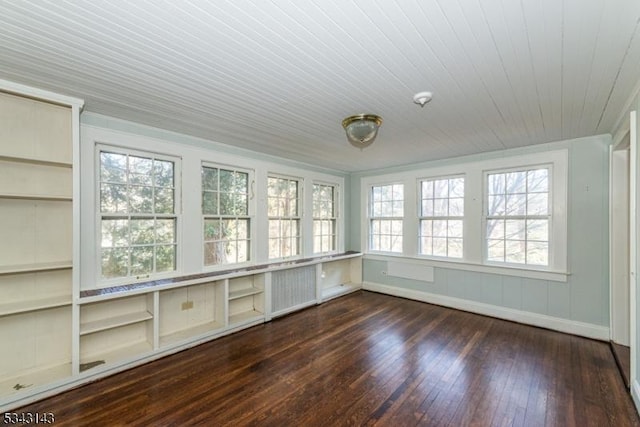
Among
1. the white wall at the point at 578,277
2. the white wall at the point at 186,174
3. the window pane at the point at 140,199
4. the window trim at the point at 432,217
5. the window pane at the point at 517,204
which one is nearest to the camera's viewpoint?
the white wall at the point at 186,174

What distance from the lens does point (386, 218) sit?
5.31 meters

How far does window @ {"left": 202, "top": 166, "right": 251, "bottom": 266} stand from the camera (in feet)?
11.7

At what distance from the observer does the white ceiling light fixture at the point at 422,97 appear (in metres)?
2.18

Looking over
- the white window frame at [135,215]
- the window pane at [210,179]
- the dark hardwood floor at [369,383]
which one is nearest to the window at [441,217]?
the dark hardwood floor at [369,383]

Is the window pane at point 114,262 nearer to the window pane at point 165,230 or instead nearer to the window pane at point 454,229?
the window pane at point 165,230

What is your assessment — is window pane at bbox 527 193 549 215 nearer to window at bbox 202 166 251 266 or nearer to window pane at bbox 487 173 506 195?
window pane at bbox 487 173 506 195

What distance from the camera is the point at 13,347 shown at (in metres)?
2.29

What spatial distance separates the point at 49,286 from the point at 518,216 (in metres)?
5.33

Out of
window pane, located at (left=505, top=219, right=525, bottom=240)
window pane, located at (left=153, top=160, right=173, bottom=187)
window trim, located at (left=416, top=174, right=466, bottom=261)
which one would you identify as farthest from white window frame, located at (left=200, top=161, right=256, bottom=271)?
window pane, located at (left=505, top=219, right=525, bottom=240)

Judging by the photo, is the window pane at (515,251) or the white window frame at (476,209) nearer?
the white window frame at (476,209)

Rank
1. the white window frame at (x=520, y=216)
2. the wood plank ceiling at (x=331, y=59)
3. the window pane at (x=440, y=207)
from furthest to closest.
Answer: the window pane at (x=440, y=207), the white window frame at (x=520, y=216), the wood plank ceiling at (x=331, y=59)

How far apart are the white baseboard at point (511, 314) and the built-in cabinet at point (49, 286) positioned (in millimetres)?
3675

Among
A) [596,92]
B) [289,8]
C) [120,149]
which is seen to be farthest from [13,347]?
[596,92]

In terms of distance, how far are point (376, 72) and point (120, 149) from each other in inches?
103
